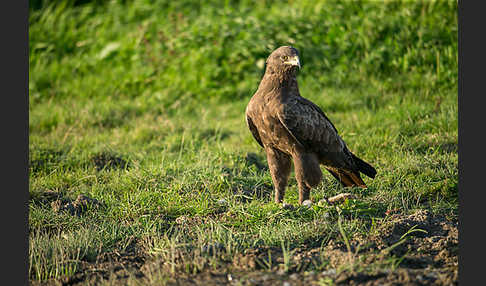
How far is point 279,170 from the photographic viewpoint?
5133mm

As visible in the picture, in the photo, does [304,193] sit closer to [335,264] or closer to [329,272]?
[335,264]

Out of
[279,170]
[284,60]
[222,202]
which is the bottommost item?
[222,202]

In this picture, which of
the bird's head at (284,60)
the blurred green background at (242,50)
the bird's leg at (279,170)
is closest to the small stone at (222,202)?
the bird's leg at (279,170)

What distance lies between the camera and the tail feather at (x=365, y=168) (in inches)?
206

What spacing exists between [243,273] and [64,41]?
861 cm

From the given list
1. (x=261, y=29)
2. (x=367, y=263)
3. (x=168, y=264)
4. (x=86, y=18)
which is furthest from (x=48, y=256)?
(x=86, y=18)

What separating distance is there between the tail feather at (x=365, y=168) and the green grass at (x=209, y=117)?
0.19 meters

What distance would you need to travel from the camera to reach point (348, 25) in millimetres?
8906

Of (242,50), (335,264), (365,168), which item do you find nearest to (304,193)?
(365,168)

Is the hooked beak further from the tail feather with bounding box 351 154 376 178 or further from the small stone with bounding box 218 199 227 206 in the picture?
the small stone with bounding box 218 199 227 206

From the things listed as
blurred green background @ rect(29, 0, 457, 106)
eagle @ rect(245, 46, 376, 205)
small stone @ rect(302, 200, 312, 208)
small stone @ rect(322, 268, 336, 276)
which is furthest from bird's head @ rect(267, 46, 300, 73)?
blurred green background @ rect(29, 0, 457, 106)

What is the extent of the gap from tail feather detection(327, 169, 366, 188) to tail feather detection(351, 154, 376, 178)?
0.25 ft

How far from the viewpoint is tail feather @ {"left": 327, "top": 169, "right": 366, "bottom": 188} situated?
5.27 m

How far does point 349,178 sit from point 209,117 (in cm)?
322
